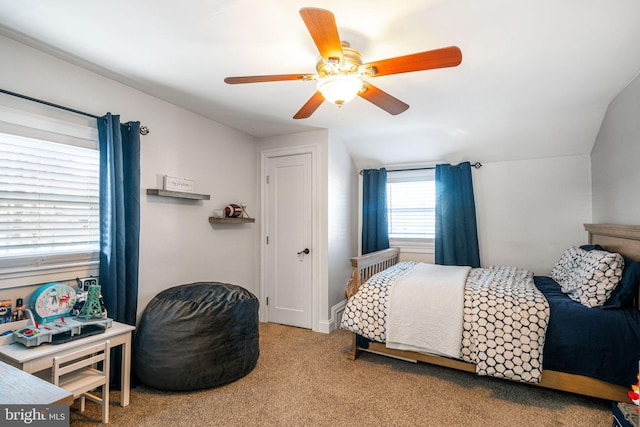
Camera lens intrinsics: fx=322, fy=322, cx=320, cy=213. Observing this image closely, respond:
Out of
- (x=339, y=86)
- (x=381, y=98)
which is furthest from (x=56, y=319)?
(x=381, y=98)

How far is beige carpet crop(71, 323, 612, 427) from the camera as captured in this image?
1.98m

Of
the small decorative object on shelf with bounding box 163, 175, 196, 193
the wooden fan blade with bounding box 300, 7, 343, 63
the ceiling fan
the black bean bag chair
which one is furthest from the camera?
the small decorative object on shelf with bounding box 163, 175, 196, 193

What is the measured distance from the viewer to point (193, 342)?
89.7 inches

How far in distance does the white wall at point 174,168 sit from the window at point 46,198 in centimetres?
17

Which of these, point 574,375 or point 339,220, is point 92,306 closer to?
point 339,220

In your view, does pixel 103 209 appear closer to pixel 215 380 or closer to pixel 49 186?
pixel 49 186

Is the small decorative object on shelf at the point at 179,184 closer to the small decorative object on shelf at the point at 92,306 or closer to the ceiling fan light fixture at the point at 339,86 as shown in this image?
the small decorative object on shelf at the point at 92,306

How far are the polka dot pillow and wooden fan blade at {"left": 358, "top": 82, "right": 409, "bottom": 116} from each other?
5.82 ft

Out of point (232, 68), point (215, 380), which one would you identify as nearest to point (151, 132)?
point (232, 68)

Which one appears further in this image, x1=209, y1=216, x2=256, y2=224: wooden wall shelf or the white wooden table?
x1=209, y1=216, x2=256, y2=224: wooden wall shelf

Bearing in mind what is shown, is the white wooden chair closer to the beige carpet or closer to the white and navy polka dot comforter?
the beige carpet

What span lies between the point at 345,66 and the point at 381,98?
1.09ft

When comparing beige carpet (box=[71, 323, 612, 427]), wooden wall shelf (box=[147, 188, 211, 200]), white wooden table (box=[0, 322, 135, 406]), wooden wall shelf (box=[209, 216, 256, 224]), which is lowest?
beige carpet (box=[71, 323, 612, 427])

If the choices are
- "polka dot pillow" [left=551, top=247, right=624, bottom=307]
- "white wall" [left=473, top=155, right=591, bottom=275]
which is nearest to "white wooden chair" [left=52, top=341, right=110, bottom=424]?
"polka dot pillow" [left=551, top=247, right=624, bottom=307]
